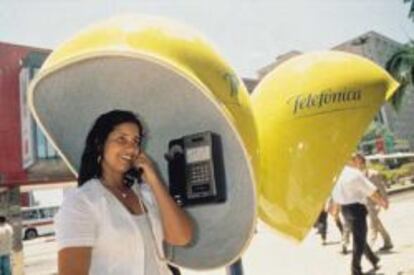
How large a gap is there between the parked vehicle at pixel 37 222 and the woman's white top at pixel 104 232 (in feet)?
90.6

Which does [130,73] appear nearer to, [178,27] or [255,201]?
[178,27]

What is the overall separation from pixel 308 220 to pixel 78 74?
1350 mm

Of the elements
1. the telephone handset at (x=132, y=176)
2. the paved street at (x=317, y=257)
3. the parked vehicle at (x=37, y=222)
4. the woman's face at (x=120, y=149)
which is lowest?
the parked vehicle at (x=37, y=222)

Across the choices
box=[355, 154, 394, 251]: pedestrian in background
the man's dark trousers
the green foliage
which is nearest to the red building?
box=[355, 154, 394, 251]: pedestrian in background

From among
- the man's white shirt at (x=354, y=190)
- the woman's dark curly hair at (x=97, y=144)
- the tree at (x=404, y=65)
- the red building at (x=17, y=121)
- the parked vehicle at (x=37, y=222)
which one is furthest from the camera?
the parked vehicle at (x=37, y=222)

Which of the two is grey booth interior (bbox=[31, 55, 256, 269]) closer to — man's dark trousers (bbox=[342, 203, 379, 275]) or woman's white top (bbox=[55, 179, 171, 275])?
woman's white top (bbox=[55, 179, 171, 275])

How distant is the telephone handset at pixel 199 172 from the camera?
2.29 metres

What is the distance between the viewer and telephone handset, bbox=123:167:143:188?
74.1 inches

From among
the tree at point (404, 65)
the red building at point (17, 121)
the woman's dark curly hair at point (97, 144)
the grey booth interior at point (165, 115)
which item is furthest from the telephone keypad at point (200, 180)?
the red building at point (17, 121)

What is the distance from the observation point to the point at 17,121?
21.9m

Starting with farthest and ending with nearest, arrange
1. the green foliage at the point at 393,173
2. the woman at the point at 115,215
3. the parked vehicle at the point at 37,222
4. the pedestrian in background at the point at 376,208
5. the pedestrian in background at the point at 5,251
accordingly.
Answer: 1. the green foliage at the point at 393,173
2. the parked vehicle at the point at 37,222
3. the pedestrian in background at the point at 5,251
4. the pedestrian in background at the point at 376,208
5. the woman at the point at 115,215

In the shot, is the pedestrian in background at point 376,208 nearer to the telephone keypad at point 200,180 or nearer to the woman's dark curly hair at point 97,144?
the telephone keypad at point 200,180

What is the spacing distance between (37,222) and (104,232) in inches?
1130

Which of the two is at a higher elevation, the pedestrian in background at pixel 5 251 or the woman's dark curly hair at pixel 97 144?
the woman's dark curly hair at pixel 97 144
